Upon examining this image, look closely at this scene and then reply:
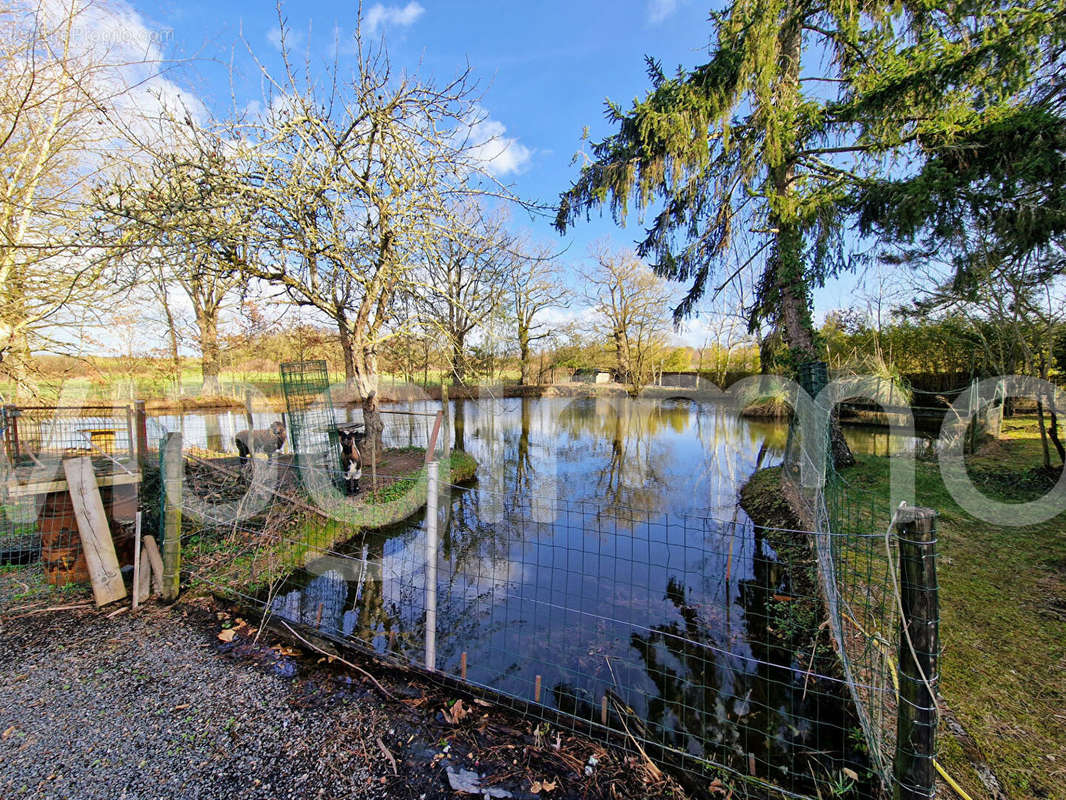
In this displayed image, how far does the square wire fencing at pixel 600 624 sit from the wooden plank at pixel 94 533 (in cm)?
51

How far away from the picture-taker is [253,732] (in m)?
1.85

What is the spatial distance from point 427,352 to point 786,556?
7767 millimetres

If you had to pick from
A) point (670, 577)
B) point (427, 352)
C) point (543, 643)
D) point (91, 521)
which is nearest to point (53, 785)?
point (91, 521)

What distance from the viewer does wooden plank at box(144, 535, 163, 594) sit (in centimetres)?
289

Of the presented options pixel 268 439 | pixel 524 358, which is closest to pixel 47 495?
pixel 268 439

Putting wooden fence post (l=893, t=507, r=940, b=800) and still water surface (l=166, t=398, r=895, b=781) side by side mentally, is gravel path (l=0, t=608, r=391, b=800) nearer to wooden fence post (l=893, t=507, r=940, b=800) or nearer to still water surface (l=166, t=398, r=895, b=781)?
still water surface (l=166, t=398, r=895, b=781)

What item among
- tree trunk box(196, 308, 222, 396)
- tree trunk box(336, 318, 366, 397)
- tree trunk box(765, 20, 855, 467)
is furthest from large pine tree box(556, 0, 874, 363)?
tree trunk box(196, 308, 222, 396)

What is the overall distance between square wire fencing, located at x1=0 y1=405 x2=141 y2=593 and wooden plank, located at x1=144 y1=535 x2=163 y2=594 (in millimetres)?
742

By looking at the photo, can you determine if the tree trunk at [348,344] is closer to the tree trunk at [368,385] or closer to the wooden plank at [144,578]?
the tree trunk at [368,385]

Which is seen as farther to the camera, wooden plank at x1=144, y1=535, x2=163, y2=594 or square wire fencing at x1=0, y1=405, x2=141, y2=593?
square wire fencing at x1=0, y1=405, x2=141, y2=593

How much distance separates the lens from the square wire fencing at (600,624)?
2291 mm

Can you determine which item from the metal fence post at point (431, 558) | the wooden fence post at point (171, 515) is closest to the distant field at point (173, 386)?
the wooden fence post at point (171, 515)

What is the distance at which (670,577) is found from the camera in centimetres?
464

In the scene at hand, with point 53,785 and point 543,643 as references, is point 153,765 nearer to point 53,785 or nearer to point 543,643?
point 53,785
